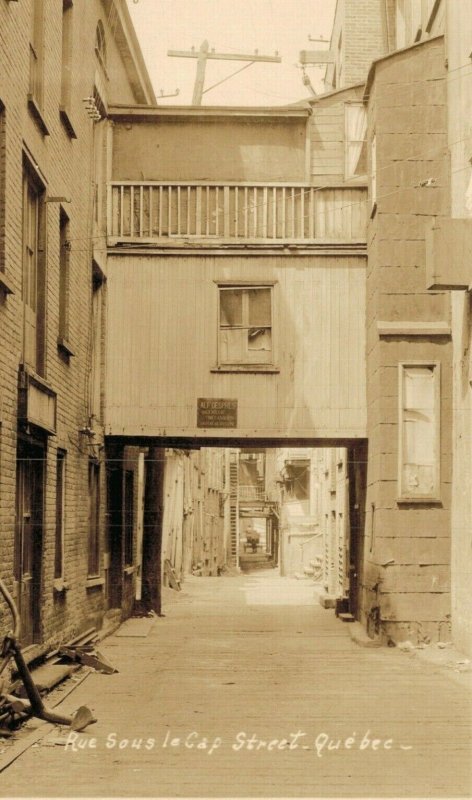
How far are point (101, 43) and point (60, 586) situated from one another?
371 inches

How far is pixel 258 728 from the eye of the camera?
9.77 meters

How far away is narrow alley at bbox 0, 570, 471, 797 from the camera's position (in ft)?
24.9

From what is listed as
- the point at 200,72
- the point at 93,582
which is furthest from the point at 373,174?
the point at 200,72

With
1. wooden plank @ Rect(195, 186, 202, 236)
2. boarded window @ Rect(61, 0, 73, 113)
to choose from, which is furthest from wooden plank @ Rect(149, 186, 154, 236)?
boarded window @ Rect(61, 0, 73, 113)

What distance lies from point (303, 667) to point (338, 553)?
14807mm

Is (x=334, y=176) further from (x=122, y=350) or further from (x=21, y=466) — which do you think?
(x=21, y=466)

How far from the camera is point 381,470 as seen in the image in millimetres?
16828

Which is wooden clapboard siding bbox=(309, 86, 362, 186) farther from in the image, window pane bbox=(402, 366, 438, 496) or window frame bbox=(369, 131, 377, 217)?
window pane bbox=(402, 366, 438, 496)

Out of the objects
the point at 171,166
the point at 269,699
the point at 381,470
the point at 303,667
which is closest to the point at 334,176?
the point at 171,166

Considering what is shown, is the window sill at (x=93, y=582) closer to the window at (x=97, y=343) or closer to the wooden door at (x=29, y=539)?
the window at (x=97, y=343)

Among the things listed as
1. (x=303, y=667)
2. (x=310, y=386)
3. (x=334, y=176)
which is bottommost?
(x=303, y=667)

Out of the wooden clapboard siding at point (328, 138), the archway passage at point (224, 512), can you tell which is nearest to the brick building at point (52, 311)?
the archway passage at point (224, 512)

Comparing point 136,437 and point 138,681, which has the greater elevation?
point 136,437

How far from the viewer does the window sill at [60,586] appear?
1461 centimetres
